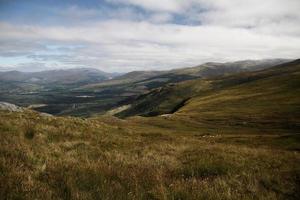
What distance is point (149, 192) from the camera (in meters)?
7.72

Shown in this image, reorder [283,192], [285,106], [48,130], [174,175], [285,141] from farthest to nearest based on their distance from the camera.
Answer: [285,106]
[285,141]
[48,130]
[174,175]
[283,192]

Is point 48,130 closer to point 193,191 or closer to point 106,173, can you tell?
point 106,173

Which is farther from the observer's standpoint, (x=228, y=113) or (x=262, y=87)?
(x=262, y=87)

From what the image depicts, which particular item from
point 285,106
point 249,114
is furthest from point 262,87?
point 249,114

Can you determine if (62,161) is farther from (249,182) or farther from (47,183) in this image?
(249,182)

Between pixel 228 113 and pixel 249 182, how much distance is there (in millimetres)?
112674

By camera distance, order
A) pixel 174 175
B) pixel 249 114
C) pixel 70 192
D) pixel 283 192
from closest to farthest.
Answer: pixel 70 192
pixel 283 192
pixel 174 175
pixel 249 114

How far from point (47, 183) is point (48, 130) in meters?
13.5

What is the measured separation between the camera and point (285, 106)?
400ft

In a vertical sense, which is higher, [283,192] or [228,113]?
[283,192]

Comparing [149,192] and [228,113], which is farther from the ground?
[149,192]

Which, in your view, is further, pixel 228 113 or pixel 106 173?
pixel 228 113

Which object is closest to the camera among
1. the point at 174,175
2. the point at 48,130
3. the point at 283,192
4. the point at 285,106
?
the point at 283,192

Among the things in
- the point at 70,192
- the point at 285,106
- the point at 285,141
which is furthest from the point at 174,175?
the point at 285,106
